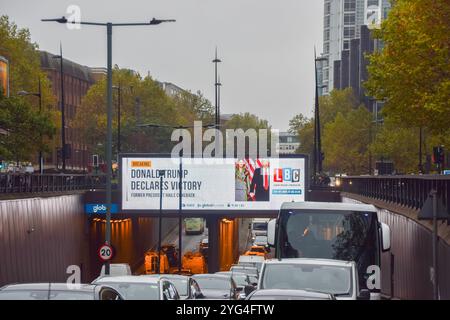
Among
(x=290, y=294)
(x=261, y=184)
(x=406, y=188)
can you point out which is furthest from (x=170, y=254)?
(x=290, y=294)

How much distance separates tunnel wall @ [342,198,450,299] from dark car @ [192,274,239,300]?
15.6 ft

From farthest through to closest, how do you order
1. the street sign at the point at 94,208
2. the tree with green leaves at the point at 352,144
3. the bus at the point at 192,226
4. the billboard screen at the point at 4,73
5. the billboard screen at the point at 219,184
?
the tree with green leaves at the point at 352,144 → the bus at the point at 192,226 → the billboard screen at the point at 4,73 → the billboard screen at the point at 219,184 → the street sign at the point at 94,208

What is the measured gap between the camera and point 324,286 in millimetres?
20469

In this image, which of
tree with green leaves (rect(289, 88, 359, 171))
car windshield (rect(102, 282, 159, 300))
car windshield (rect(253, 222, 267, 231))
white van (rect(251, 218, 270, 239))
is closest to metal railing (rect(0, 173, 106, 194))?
car windshield (rect(102, 282, 159, 300))

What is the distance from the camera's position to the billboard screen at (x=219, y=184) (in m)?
70.9

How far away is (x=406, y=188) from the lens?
130 ft

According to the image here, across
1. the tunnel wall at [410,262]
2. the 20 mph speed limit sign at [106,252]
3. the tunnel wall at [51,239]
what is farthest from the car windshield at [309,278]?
the tunnel wall at [51,239]

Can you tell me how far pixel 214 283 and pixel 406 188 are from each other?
9703mm

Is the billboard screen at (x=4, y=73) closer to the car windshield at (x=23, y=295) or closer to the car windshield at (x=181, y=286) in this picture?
the car windshield at (x=181, y=286)

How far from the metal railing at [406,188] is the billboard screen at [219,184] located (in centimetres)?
568

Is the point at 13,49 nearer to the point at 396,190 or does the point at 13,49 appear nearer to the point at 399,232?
the point at 396,190

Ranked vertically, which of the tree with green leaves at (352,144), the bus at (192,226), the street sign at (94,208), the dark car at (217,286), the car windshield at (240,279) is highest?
the tree with green leaves at (352,144)

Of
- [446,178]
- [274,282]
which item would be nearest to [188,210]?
[446,178]

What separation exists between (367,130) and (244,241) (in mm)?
16986
